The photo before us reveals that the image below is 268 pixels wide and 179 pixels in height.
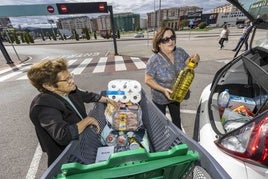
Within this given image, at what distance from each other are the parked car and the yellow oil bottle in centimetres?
35

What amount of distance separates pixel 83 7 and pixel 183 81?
12.4 metres

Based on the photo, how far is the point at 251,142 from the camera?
119 cm

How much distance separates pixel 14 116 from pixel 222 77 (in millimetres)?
4972

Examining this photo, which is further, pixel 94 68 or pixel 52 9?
pixel 52 9

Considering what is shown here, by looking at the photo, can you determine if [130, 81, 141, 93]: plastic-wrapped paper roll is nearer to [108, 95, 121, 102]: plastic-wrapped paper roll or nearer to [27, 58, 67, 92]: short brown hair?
[108, 95, 121, 102]: plastic-wrapped paper roll

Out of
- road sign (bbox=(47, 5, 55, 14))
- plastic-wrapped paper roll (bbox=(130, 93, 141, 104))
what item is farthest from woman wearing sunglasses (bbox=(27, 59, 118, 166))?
road sign (bbox=(47, 5, 55, 14))

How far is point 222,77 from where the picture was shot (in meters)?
2.33

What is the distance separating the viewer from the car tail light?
1.15 metres

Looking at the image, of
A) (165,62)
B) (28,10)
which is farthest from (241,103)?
(28,10)

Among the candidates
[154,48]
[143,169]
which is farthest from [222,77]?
[143,169]

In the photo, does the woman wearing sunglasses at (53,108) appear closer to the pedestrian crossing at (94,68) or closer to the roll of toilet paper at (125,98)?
the roll of toilet paper at (125,98)

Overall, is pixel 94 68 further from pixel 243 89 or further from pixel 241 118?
pixel 241 118

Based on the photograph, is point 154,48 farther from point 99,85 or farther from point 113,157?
point 99,85

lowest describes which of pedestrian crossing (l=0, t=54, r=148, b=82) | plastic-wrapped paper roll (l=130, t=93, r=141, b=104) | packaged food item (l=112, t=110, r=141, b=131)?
pedestrian crossing (l=0, t=54, r=148, b=82)
